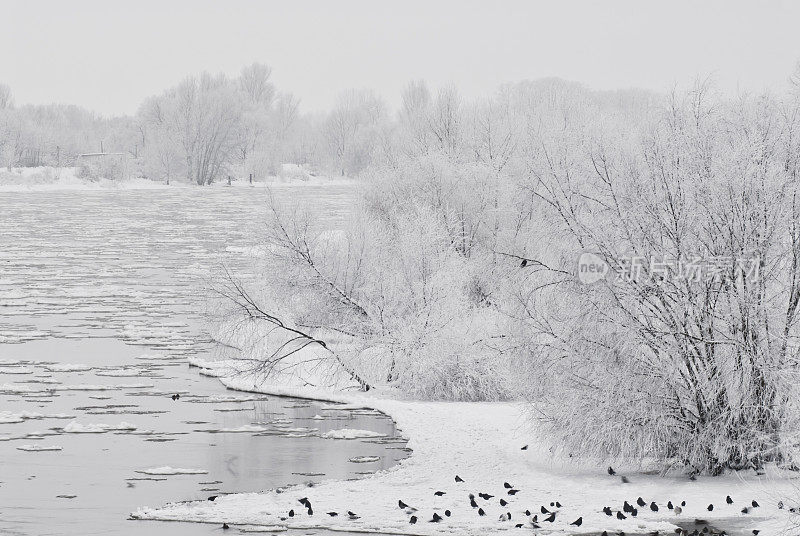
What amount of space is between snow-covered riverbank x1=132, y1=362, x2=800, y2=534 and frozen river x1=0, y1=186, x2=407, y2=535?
0.51 metres

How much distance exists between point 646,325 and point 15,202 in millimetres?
63577

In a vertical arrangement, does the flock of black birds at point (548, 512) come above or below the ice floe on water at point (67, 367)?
above

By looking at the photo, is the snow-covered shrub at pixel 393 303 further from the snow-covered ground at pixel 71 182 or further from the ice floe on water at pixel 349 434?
the snow-covered ground at pixel 71 182

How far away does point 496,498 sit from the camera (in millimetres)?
11875

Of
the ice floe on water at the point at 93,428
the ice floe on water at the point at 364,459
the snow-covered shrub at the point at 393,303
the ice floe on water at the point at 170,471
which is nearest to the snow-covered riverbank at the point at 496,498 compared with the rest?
the ice floe on water at the point at 364,459

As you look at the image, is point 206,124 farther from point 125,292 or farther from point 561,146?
point 561,146

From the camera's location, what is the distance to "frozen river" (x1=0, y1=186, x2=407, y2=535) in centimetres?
1202

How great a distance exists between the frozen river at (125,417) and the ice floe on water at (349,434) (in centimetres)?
18

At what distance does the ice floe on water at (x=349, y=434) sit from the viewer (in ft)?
49.8

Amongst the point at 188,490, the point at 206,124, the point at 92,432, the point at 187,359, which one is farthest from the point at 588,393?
the point at 206,124

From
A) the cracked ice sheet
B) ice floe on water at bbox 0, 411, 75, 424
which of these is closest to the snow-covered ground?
ice floe on water at bbox 0, 411, 75, 424

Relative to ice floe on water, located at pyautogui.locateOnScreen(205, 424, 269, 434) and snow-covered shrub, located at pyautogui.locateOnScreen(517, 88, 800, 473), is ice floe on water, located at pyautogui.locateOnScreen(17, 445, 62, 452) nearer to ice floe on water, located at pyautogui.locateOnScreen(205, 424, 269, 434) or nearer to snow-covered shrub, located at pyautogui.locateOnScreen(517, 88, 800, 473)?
ice floe on water, located at pyautogui.locateOnScreen(205, 424, 269, 434)

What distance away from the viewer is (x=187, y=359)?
20.9m

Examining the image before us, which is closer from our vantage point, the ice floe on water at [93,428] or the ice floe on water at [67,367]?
the ice floe on water at [93,428]
